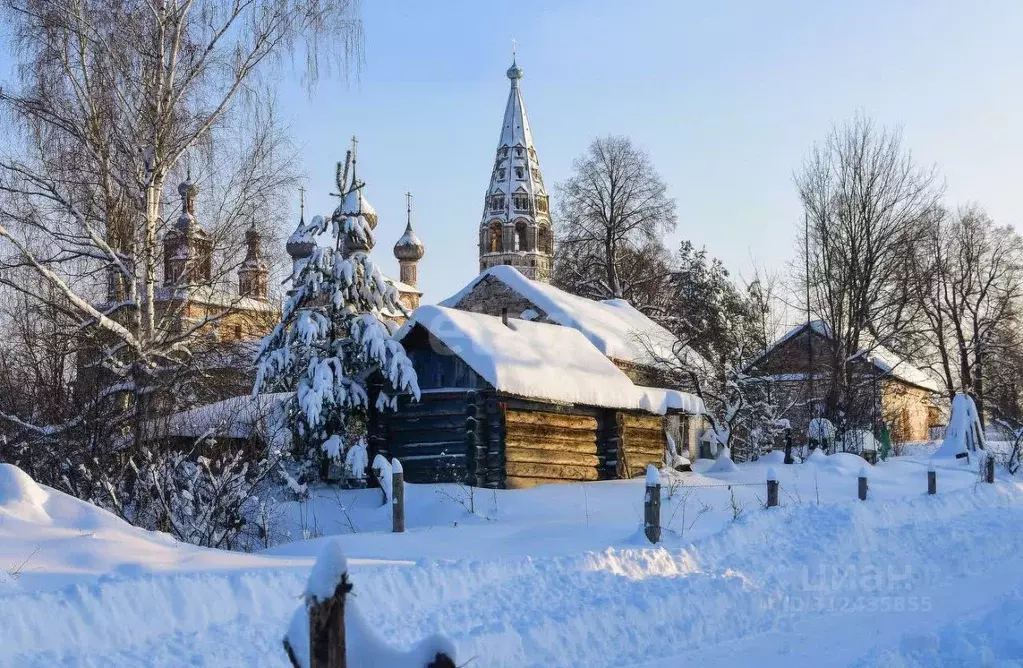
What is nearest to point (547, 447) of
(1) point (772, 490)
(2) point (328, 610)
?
(1) point (772, 490)

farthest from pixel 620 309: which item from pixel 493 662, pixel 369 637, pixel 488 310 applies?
pixel 369 637

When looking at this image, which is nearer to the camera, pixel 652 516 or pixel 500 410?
pixel 652 516

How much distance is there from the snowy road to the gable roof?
59.1 ft

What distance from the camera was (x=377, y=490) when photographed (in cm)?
1925

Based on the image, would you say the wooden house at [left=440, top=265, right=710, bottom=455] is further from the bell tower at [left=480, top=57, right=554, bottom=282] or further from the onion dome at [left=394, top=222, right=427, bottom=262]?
the onion dome at [left=394, top=222, right=427, bottom=262]

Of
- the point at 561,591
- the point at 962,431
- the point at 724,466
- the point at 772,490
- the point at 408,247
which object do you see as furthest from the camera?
the point at 408,247

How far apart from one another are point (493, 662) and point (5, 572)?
3.70 meters

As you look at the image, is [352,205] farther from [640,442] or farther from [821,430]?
[821,430]

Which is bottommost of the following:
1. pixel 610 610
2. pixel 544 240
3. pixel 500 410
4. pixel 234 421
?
pixel 610 610

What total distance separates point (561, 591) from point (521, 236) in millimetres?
55673

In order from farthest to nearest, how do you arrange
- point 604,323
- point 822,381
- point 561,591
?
1. point 822,381
2. point 604,323
3. point 561,591

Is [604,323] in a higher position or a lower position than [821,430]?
higher

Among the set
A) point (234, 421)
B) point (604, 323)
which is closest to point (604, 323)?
point (604, 323)

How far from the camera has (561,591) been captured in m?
9.44
